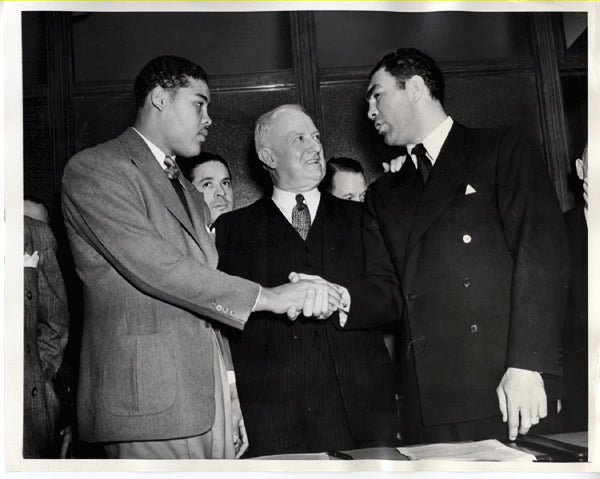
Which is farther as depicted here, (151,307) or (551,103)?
(551,103)

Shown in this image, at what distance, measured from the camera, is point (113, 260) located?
1554 millimetres

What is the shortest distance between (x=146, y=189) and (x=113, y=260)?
0.53 ft

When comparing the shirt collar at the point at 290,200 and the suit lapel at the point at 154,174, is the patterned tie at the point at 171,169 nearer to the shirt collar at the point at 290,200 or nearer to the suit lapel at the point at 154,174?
→ the suit lapel at the point at 154,174

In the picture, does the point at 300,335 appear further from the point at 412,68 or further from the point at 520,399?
the point at 412,68

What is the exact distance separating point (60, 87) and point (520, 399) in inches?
46.3

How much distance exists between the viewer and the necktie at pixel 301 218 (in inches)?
63.6

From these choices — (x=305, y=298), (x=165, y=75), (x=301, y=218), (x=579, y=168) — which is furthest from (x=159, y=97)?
(x=579, y=168)

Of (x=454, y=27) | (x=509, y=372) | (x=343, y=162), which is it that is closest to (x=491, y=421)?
(x=509, y=372)

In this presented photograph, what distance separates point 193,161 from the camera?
162cm

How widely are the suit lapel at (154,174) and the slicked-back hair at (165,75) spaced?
7 centimetres

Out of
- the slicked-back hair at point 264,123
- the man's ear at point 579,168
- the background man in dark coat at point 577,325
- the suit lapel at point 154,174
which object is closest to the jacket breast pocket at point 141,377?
the suit lapel at point 154,174

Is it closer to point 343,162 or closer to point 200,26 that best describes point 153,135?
point 200,26

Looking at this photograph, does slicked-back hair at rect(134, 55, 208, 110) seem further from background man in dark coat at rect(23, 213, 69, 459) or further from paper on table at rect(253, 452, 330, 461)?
paper on table at rect(253, 452, 330, 461)

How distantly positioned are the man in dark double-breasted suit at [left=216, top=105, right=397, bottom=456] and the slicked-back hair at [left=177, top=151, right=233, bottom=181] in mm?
91
